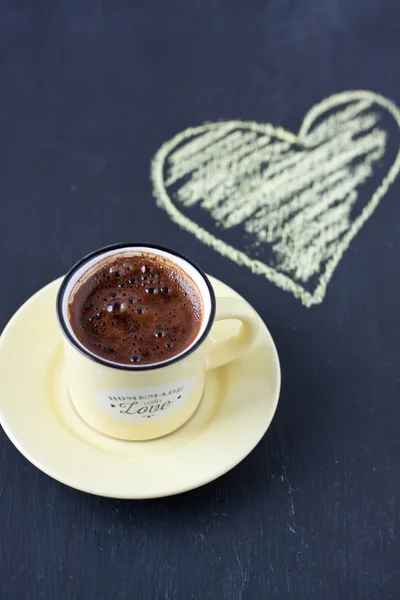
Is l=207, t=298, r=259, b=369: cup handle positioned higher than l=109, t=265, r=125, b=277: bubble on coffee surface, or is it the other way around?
l=109, t=265, r=125, b=277: bubble on coffee surface

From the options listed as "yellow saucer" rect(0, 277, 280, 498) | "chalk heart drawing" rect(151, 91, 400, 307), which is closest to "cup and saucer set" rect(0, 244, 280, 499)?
"yellow saucer" rect(0, 277, 280, 498)

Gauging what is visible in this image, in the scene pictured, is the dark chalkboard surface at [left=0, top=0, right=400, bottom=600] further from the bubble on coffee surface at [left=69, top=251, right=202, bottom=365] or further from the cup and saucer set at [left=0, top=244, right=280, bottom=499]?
the bubble on coffee surface at [left=69, top=251, right=202, bottom=365]

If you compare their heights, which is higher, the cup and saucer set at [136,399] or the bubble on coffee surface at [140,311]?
the bubble on coffee surface at [140,311]

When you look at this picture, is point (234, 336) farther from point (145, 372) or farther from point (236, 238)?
point (236, 238)

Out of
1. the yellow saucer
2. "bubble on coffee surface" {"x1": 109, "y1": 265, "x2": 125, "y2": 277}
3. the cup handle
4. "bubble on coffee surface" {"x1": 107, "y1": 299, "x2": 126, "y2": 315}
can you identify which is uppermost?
"bubble on coffee surface" {"x1": 109, "y1": 265, "x2": 125, "y2": 277}

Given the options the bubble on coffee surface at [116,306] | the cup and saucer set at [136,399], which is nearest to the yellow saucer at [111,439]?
the cup and saucer set at [136,399]

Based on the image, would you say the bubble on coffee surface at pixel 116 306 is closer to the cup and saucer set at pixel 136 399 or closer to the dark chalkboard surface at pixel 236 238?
the cup and saucer set at pixel 136 399

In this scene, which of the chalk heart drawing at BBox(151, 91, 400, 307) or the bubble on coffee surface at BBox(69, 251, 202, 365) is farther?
the chalk heart drawing at BBox(151, 91, 400, 307)

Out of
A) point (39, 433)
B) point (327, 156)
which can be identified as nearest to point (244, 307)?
point (39, 433)
